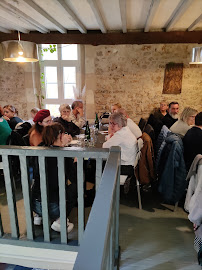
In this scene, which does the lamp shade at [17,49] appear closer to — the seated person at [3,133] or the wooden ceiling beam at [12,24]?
the seated person at [3,133]

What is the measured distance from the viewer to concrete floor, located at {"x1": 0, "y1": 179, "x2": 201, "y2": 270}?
5.92 feet

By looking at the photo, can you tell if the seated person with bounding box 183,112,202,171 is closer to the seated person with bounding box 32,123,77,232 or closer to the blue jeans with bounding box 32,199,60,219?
the seated person with bounding box 32,123,77,232

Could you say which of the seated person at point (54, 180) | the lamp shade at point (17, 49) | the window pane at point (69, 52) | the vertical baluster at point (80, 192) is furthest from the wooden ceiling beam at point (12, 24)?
the vertical baluster at point (80, 192)

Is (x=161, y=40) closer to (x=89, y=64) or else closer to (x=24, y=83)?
(x=89, y=64)

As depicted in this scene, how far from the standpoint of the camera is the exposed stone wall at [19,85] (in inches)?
221

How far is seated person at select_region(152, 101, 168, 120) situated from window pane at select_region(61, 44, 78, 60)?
2.77 metres

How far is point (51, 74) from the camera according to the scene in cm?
609

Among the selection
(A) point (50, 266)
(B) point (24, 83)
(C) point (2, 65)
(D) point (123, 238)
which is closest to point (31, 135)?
(A) point (50, 266)

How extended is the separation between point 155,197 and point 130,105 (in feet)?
10.4

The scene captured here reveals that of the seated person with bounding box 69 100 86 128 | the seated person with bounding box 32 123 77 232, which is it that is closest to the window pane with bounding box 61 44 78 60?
the seated person with bounding box 69 100 86 128

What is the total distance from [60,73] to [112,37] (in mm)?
1919

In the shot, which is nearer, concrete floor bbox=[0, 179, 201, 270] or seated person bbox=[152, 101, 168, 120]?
concrete floor bbox=[0, 179, 201, 270]

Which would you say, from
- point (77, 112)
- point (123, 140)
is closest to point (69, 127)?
point (77, 112)

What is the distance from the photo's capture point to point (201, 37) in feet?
15.6
